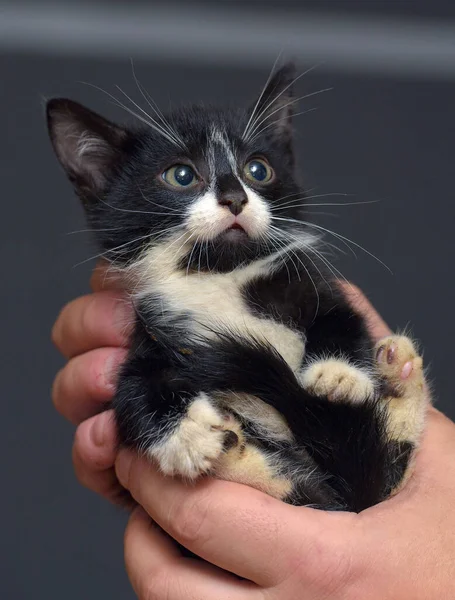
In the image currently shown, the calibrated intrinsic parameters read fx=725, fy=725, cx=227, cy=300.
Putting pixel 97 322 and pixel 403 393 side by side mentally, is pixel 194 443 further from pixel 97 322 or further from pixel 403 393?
pixel 97 322

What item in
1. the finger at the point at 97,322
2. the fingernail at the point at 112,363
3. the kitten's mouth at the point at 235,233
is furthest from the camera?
the finger at the point at 97,322

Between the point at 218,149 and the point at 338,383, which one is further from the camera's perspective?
the point at 218,149

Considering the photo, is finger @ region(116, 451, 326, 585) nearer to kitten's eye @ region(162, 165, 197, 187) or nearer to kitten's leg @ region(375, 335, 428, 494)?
kitten's leg @ region(375, 335, 428, 494)

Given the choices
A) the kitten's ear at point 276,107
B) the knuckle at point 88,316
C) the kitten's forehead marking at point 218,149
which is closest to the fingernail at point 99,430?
the knuckle at point 88,316

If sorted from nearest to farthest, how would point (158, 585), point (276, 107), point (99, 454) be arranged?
point (158, 585)
point (99, 454)
point (276, 107)

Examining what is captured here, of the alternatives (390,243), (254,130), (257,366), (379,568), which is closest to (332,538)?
(379,568)

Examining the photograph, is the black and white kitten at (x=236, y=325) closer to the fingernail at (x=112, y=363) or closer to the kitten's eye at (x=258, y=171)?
the kitten's eye at (x=258, y=171)

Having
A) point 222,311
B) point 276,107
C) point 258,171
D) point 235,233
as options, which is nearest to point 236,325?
point 222,311
